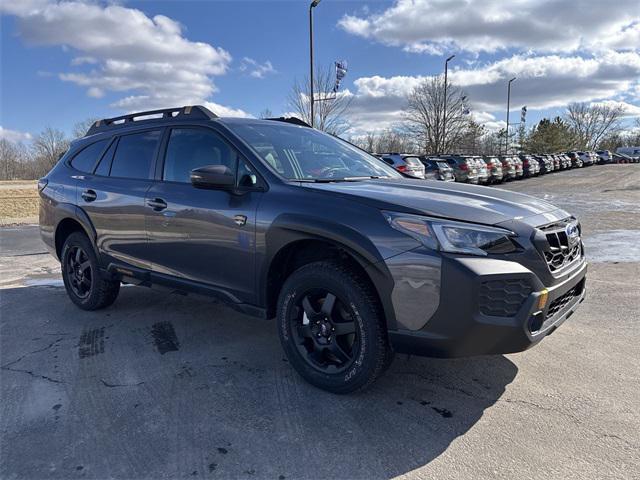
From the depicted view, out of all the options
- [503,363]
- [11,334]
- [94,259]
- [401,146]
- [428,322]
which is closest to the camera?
[428,322]

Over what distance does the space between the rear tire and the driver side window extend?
1.43m

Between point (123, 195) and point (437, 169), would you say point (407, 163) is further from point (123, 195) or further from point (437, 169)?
point (123, 195)

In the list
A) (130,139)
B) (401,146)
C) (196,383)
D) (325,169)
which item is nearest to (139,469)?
(196,383)

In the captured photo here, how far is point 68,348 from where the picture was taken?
3.96 meters

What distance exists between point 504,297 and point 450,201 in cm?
67

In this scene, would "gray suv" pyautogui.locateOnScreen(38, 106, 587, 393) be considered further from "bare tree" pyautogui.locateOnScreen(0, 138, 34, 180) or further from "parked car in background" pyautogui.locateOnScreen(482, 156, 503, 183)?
"bare tree" pyautogui.locateOnScreen(0, 138, 34, 180)

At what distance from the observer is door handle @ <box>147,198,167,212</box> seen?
3857mm

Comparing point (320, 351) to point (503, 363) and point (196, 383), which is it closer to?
point (196, 383)

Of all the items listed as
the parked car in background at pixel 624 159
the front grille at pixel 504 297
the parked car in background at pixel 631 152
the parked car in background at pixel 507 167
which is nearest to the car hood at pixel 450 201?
the front grille at pixel 504 297

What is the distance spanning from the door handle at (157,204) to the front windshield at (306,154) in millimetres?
829

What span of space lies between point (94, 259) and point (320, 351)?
2774 mm

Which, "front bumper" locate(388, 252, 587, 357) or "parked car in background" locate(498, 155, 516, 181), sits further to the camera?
"parked car in background" locate(498, 155, 516, 181)

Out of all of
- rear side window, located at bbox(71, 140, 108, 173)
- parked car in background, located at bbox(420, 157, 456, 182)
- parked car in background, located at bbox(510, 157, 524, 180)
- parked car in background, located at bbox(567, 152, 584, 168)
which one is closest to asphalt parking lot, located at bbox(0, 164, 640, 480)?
rear side window, located at bbox(71, 140, 108, 173)

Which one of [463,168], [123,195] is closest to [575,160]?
[463,168]
